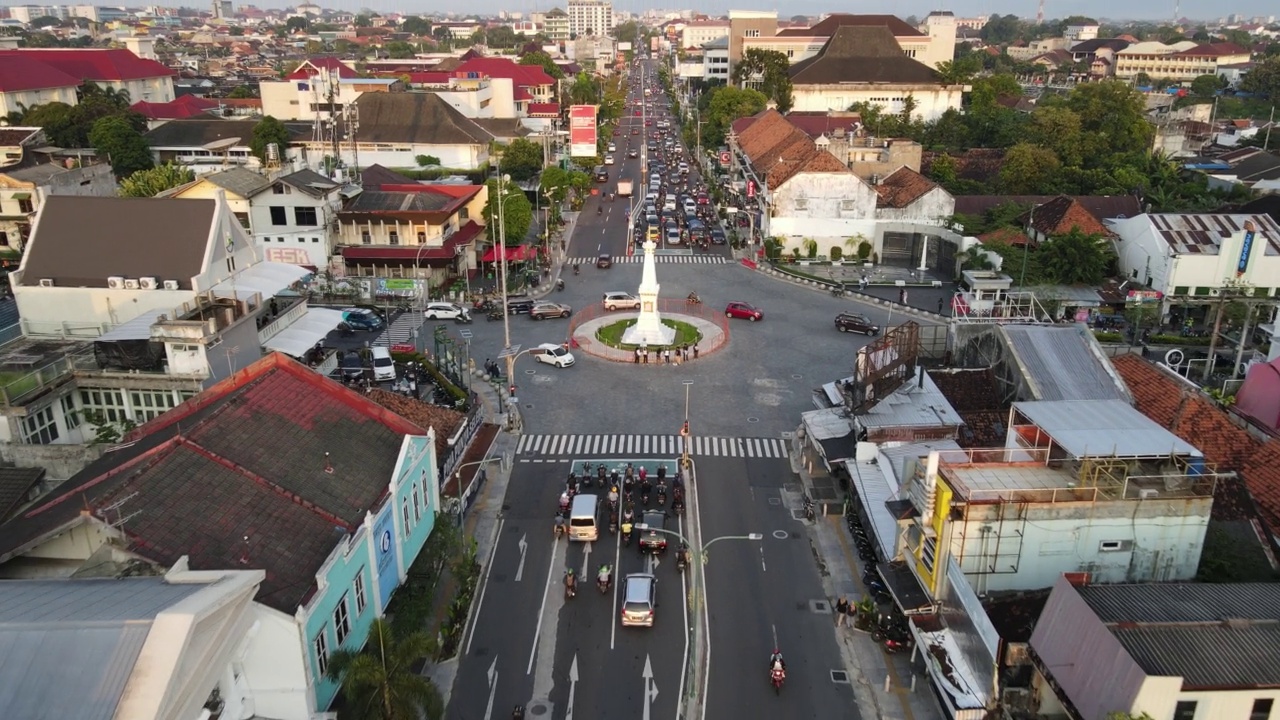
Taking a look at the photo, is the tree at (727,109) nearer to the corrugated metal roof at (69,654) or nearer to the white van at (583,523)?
the white van at (583,523)

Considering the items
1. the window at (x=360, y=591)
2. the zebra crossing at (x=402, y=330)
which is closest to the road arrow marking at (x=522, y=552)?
the window at (x=360, y=591)

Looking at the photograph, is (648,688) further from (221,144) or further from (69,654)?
(221,144)

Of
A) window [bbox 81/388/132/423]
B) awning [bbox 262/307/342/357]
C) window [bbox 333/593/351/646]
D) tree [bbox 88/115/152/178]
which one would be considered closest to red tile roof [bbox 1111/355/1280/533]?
window [bbox 333/593/351/646]

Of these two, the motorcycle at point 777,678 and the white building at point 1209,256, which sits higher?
the white building at point 1209,256

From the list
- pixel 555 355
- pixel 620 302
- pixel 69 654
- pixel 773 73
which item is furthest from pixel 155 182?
pixel 773 73

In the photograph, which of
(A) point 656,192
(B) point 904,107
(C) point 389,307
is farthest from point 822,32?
(C) point 389,307

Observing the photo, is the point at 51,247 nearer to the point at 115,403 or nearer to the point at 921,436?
the point at 115,403
